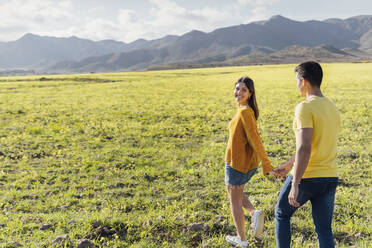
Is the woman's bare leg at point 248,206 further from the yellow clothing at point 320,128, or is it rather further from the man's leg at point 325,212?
the yellow clothing at point 320,128

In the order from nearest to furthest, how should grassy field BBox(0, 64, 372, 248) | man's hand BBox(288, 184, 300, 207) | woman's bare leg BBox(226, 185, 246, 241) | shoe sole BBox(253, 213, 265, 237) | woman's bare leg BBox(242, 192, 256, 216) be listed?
man's hand BBox(288, 184, 300, 207), woman's bare leg BBox(226, 185, 246, 241), shoe sole BBox(253, 213, 265, 237), woman's bare leg BBox(242, 192, 256, 216), grassy field BBox(0, 64, 372, 248)

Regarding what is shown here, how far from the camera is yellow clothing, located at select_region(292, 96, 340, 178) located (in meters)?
3.76

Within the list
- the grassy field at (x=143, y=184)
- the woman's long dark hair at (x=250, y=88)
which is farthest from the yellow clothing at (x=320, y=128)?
the grassy field at (x=143, y=184)

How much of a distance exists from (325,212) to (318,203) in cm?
16

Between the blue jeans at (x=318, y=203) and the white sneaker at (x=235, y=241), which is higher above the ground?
the blue jeans at (x=318, y=203)

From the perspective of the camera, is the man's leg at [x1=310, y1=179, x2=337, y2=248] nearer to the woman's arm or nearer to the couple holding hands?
the couple holding hands

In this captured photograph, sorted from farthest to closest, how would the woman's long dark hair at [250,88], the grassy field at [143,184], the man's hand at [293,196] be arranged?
the grassy field at [143,184]
the woman's long dark hair at [250,88]
the man's hand at [293,196]

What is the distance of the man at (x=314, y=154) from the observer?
12.3ft

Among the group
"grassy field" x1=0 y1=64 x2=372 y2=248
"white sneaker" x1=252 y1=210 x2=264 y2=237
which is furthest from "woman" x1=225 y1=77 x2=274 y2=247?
"grassy field" x1=0 y1=64 x2=372 y2=248

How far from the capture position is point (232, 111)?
22.2m

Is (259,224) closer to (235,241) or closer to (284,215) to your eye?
(235,241)

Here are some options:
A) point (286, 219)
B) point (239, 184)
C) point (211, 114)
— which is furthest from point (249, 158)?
point (211, 114)

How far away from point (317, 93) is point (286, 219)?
2018 mm

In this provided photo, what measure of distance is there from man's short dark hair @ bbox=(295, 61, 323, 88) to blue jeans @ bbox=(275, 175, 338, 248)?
1.42 m
